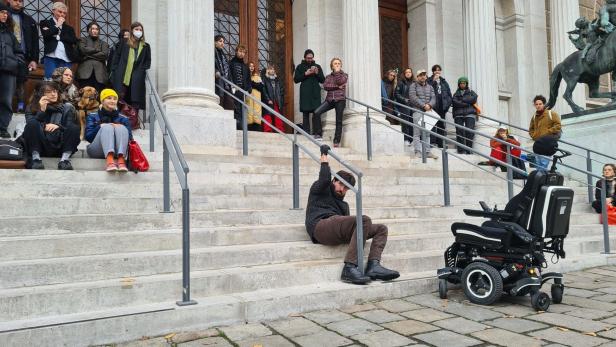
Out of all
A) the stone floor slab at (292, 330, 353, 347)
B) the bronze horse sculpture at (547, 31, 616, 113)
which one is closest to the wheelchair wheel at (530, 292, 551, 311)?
the stone floor slab at (292, 330, 353, 347)

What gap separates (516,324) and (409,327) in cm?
84

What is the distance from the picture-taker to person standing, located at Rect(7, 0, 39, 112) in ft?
25.3

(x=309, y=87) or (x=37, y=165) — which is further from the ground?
(x=309, y=87)

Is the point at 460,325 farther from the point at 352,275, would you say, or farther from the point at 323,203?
the point at 323,203

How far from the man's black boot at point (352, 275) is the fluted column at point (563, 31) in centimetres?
1362

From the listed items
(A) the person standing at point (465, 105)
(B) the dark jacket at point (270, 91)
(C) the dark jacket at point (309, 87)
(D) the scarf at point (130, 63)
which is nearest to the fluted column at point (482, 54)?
(A) the person standing at point (465, 105)

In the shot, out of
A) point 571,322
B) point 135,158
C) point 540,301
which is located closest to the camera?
point 571,322

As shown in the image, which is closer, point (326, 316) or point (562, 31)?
point (326, 316)

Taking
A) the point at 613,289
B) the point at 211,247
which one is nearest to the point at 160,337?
the point at 211,247

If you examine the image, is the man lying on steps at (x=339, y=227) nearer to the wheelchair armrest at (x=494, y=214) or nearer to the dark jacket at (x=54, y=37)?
the wheelchair armrest at (x=494, y=214)

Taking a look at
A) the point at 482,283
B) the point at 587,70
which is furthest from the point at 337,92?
the point at 587,70

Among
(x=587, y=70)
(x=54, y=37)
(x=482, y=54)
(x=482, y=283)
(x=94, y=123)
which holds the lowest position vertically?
(x=482, y=283)

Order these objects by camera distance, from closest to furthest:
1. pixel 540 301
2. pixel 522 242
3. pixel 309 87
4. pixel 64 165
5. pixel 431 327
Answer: pixel 431 327, pixel 540 301, pixel 522 242, pixel 64 165, pixel 309 87

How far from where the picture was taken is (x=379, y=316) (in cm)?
438
